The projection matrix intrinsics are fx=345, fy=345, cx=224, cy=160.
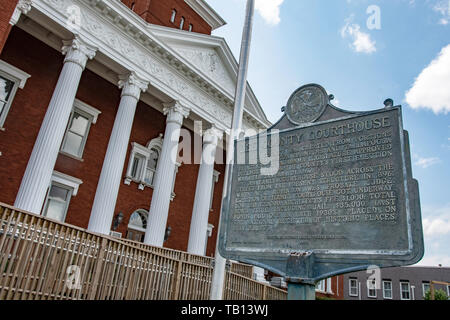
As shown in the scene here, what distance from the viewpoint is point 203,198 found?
60.9 ft

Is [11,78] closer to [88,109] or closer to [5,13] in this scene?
[88,109]

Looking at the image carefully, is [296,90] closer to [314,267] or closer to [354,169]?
[354,169]

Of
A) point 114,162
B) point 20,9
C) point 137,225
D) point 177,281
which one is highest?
point 20,9

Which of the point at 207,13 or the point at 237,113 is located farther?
the point at 207,13

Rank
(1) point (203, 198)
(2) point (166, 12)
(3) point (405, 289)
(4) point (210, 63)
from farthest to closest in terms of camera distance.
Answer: (3) point (405, 289) < (2) point (166, 12) < (4) point (210, 63) < (1) point (203, 198)

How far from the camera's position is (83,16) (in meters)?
14.5

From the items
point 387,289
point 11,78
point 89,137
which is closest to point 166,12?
point 89,137

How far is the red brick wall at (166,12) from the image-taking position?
22422 mm

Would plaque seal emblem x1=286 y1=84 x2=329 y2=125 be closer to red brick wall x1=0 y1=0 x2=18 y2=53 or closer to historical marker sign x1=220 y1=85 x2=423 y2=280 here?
historical marker sign x1=220 y1=85 x2=423 y2=280

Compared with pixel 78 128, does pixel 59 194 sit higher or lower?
lower

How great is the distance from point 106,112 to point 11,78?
15.4ft

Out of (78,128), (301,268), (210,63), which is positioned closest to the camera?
(301,268)

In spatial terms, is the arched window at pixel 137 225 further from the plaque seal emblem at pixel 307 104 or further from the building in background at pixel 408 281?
the building in background at pixel 408 281
